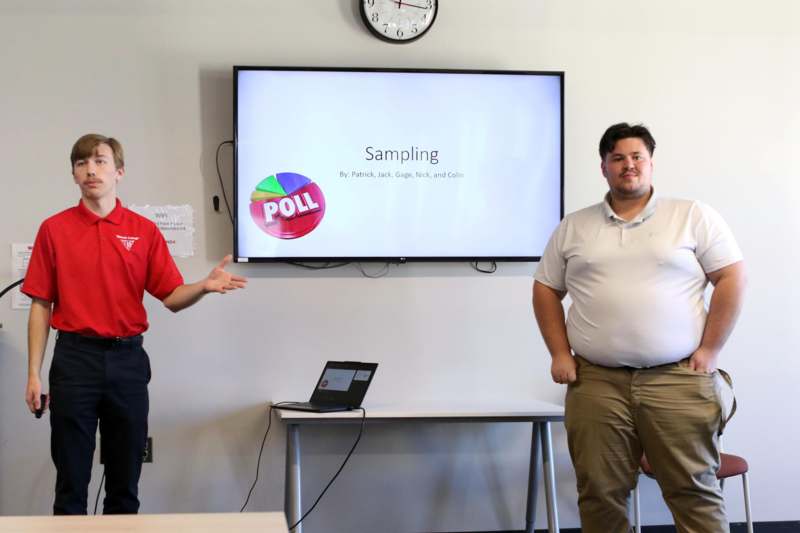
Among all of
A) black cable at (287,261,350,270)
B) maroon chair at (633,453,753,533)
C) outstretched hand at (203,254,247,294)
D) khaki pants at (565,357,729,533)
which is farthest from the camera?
black cable at (287,261,350,270)

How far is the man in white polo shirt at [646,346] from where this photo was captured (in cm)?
269

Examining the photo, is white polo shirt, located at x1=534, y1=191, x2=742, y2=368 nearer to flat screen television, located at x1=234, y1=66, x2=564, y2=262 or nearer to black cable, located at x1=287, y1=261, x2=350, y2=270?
flat screen television, located at x1=234, y1=66, x2=564, y2=262

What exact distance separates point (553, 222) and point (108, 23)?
2.12 meters

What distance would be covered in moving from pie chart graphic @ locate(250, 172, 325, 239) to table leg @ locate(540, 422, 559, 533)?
1323mm

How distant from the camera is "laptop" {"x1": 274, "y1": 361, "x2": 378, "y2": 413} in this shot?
3.49 meters

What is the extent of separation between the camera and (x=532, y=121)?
Answer: 3.88 m

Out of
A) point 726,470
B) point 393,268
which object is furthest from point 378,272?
point 726,470

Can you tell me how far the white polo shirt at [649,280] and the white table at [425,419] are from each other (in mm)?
726

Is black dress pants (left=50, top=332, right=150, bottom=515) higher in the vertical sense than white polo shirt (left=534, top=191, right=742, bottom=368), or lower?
lower

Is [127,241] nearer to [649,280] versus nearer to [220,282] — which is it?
[220,282]

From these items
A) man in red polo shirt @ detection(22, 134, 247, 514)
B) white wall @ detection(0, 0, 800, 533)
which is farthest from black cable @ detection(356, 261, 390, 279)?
man in red polo shirt @ detection(22, 134, 247, 514)

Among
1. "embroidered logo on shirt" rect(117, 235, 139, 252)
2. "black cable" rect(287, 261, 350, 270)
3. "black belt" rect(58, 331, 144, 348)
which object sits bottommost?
"black belt" rect(58, 331, 144, 348)

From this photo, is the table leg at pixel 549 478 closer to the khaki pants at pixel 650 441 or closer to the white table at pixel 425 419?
the white table at pixel 425 419

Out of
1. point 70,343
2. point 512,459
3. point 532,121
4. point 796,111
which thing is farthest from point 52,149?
point 796,111
